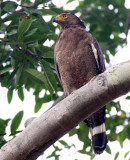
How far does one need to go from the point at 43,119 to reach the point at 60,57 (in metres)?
1.82

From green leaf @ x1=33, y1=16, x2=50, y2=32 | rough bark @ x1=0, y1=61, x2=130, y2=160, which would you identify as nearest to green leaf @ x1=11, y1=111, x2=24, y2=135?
rough bark @ x1=0, y1=61, x2=130, y2=160

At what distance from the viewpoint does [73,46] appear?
404 cm

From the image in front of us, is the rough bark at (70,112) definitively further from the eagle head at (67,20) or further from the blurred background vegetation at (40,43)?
the eagle head at (67,20)

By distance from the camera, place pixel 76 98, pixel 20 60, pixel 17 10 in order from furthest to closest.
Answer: pixel 17 10 < pixel 20 60 < pixel 76 98

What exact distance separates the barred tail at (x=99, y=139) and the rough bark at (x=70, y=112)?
1.47 m

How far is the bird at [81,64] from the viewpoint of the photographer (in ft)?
12.9

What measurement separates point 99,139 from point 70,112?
1.78m

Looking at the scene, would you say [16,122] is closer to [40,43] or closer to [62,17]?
[40,43]

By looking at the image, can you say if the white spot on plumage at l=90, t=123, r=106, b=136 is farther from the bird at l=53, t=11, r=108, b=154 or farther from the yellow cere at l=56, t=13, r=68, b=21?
the yellow cere at l=56, t=13, r=68, b=21

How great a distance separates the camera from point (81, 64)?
12.9 feet

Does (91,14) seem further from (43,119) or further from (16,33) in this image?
(43,119)

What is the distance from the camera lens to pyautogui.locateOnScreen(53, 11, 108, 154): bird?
3.93 m

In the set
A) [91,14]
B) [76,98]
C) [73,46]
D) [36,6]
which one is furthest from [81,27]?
[76,98]

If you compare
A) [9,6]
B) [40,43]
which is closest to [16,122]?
[40,43]
